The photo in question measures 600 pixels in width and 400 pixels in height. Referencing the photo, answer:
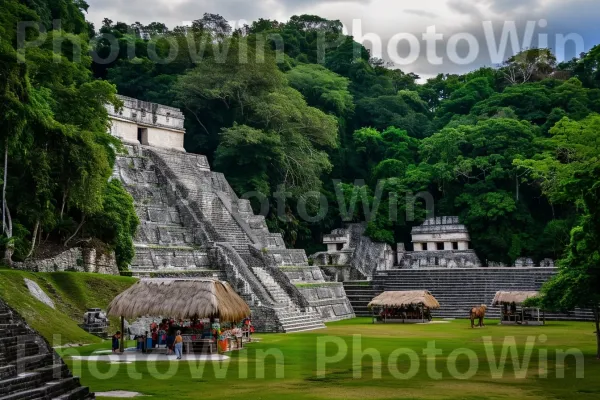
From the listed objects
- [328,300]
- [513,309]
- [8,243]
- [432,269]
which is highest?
[8,243]

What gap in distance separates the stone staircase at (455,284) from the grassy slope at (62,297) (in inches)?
524

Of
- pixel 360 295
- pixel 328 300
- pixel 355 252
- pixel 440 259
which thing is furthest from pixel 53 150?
pixel 440 259

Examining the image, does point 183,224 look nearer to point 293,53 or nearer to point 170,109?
point 170,109

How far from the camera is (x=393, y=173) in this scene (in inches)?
1483

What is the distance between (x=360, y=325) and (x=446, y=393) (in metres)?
14.1

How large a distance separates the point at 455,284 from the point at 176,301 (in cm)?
1726

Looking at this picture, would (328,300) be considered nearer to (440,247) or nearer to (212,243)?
(212,243)

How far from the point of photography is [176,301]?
15.8 metres

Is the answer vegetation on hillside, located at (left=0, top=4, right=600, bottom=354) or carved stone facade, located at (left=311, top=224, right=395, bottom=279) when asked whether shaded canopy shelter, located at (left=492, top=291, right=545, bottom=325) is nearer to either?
vegetation on hillside, located at (left=0, top=4, right=600, bottom=354)

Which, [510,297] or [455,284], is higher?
[455,284]

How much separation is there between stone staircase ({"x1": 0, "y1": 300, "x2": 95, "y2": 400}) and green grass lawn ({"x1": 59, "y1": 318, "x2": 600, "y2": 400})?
1141 millimetres

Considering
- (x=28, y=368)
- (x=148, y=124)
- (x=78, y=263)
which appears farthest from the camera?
(x=148, y=124)

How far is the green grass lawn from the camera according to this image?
1048 cm

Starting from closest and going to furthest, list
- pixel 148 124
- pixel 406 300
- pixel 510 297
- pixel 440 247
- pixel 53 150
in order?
pixel 53 150 → pixel 510 297 → pixel 406 300 → pixel 148 124 → pixel 440 247
